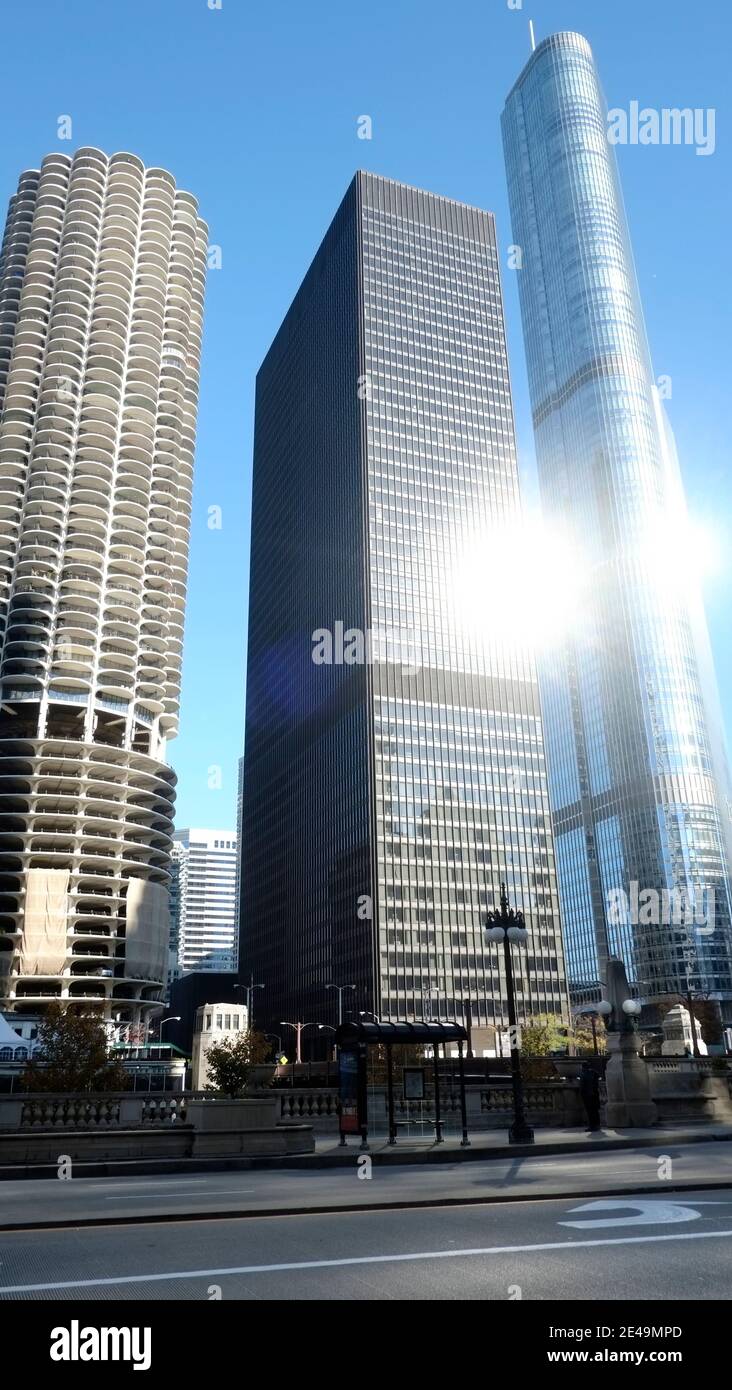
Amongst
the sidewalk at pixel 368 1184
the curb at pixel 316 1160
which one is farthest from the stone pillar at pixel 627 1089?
the sidewalk at pixel 368 1184

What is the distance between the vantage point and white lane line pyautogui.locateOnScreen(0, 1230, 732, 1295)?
9.11 metres

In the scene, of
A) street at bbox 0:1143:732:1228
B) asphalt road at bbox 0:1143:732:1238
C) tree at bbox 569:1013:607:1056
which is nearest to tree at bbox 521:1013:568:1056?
tree at bbox 569:1013:607:1056

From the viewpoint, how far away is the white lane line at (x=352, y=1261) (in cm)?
911

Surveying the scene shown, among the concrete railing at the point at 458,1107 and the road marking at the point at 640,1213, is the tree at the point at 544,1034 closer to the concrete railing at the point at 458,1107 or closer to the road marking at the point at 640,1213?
the concrete railing at the point at 458,1107

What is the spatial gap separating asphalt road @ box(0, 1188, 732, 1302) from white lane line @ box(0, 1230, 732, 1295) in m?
0.02

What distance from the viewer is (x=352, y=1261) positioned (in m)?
10.1

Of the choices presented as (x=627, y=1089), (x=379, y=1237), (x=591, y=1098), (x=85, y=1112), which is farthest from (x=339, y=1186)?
(x=627, y=1089)

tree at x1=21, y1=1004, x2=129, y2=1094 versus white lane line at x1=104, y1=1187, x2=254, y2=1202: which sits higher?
tree at x1=21, y1=1004, x2=129, y2=1094

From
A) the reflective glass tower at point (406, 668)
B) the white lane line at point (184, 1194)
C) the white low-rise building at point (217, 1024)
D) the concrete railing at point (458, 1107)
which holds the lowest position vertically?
the white lane line at point (184, 1194)

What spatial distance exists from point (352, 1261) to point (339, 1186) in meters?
8.24

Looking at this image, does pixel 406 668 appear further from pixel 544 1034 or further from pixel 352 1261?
pixel 352 1261

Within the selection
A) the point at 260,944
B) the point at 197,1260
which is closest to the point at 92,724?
the point at 260,944

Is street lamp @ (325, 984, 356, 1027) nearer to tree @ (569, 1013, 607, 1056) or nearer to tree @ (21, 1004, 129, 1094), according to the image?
tree @ (569, 1013, 607, 1056)

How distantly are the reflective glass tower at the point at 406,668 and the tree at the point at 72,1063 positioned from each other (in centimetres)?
7263
